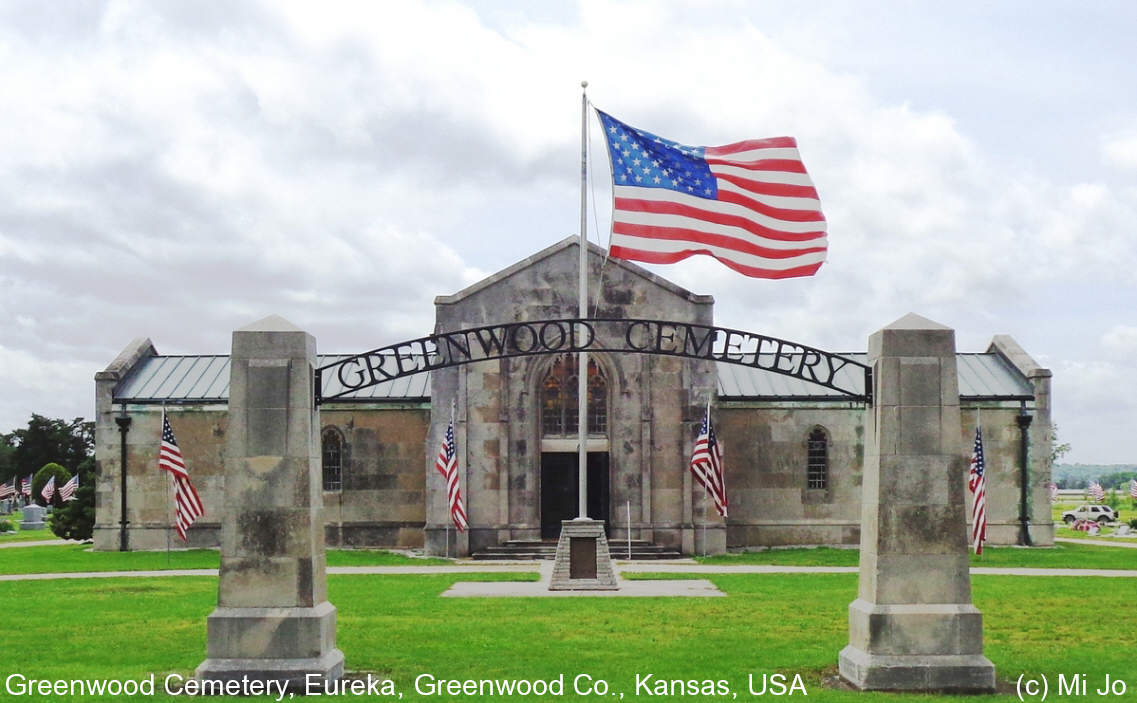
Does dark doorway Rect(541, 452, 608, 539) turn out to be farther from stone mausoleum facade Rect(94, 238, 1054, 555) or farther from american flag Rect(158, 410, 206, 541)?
american flag Rect(158, 410, 206, 541)

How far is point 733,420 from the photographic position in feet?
134

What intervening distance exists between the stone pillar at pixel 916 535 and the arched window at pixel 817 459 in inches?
1004

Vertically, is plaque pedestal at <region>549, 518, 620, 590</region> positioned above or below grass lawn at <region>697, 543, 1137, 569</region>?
above

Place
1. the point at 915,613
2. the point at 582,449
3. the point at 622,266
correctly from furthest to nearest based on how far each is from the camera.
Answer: the point at 622,266 → the point at 582,449 → the point at 915,613

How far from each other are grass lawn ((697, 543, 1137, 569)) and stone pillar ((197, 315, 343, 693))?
877 inches

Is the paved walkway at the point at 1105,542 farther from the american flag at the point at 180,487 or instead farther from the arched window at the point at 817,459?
the american flag at the point at 180,487

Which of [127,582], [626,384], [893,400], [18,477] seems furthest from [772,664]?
[18,477]

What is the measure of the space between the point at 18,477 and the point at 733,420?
219ft

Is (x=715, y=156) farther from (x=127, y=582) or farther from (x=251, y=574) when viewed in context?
(x=127, y=582)

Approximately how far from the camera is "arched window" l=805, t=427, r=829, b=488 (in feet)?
134

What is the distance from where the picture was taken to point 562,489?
128 feet

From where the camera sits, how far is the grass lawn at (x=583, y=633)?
54.6 ft

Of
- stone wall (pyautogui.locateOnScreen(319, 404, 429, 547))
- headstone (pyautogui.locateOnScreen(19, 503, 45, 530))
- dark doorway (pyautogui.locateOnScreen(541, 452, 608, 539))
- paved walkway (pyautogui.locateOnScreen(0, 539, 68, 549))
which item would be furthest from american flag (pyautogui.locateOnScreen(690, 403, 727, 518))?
headstone (pyautogui.locateOnScreen(19, 503, 45, 530))

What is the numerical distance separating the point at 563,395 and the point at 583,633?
18.8m
